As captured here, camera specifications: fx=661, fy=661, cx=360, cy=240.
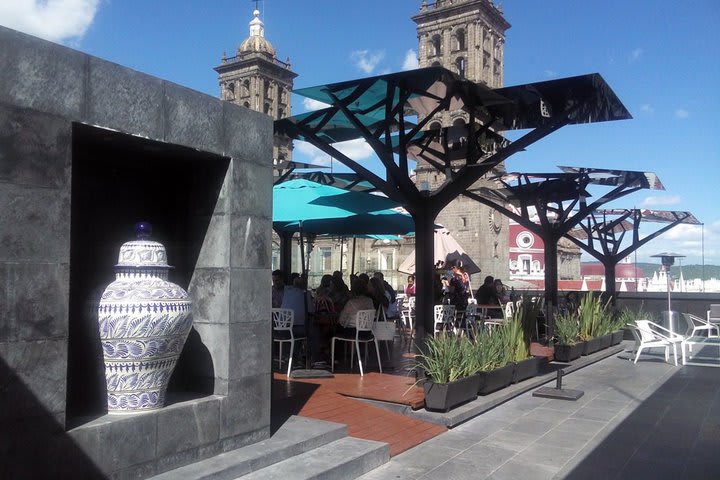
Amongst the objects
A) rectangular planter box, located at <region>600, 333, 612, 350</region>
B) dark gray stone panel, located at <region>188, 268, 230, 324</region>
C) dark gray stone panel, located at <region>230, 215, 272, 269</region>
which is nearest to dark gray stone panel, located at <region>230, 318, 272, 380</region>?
dark gray stone panel, located at <region>188, 268, 230, 324</region>

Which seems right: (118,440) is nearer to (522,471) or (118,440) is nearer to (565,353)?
(522,471)

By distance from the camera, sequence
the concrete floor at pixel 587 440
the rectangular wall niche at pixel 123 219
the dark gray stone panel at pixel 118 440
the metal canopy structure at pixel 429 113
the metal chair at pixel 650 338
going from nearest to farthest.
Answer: the dark gray stone panel at pixel 118 440, the rectangular wall niche at pixel 123 219, the concrete floor at pixel 587 440, the metal canopy structure at pixel 429 113, the metal chair at pixel 650 338

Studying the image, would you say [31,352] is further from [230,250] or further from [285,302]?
[285,302]

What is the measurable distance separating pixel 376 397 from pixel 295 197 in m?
2.87

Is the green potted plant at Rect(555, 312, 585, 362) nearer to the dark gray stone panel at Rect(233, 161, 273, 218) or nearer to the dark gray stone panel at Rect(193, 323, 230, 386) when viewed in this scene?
the dark gray stone panel at Rect(233, 161, 273, 218)

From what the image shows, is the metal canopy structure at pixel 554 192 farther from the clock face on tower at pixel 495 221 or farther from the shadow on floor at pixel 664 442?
the clock face on tower at pixel 495 221

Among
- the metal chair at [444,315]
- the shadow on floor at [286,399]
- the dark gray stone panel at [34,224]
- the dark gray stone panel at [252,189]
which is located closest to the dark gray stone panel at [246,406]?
the shadow on floor at [286,399]

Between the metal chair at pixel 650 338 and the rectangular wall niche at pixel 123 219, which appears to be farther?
the metal chair at pixel 650 338

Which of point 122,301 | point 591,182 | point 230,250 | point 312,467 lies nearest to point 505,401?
point 312,467

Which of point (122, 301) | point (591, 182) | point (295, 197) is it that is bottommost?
point (122, 301)

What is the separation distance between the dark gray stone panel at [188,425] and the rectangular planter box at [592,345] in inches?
321

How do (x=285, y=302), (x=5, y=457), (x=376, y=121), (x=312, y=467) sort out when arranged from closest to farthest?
(x=5, y=457), (x=312, y=467), (x=285, y=302), (x=376, y=121)

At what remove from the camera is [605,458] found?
553 centimetres

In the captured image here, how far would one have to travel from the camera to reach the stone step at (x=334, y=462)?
4392 millimetres
